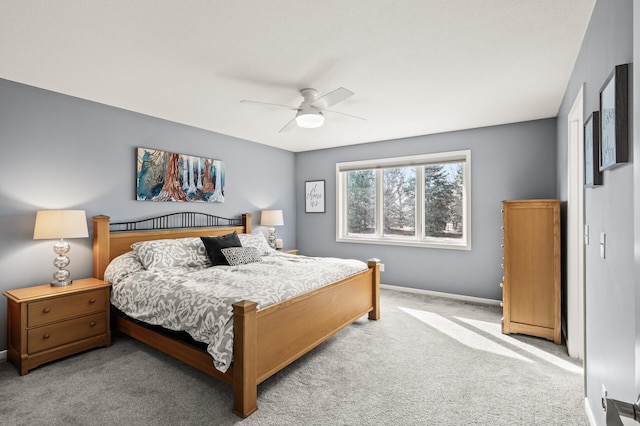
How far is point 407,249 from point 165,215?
3.55 metres

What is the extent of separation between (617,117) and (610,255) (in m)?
0.64

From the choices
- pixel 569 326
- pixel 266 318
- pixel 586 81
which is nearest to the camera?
pixel 586 81

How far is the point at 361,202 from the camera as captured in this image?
18.7ft

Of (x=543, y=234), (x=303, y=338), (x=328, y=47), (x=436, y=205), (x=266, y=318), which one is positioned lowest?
(x=303, y=338)

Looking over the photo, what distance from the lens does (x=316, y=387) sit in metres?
2.41

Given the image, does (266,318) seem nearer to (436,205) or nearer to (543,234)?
(543,234)

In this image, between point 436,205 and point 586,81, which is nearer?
point 586,81

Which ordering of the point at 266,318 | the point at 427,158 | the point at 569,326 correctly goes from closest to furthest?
the point at 266,318 → the point at 569,326 → the point at 427,158

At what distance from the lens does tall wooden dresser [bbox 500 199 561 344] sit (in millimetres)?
3176

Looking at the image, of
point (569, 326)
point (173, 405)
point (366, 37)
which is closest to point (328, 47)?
point (366, 37)

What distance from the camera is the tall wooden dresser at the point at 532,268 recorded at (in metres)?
3.18

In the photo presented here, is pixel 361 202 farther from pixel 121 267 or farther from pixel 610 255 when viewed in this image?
pixel 610 255

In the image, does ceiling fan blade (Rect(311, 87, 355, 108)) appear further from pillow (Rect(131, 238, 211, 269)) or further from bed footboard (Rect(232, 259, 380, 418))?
pillow (Rect(131, 238, 211, 269))

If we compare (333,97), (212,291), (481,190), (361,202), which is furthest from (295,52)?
(361,202)
